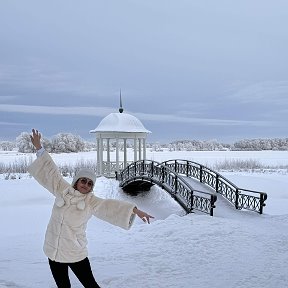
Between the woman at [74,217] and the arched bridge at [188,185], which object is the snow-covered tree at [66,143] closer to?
the arched bridge at [188,185]

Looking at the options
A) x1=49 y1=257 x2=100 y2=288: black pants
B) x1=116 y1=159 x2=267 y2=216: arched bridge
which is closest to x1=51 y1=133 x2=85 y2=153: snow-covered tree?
x1=116 y1=159 x2=267 y2=216: arched bridge

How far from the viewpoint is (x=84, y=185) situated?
13.6ft

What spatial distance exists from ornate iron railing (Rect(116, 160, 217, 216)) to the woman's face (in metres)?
9.10

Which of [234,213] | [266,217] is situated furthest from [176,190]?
[266,217]

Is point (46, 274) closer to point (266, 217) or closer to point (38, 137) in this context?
point (38, 137)

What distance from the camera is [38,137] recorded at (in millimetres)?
4484

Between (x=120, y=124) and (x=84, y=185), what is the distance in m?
21.8

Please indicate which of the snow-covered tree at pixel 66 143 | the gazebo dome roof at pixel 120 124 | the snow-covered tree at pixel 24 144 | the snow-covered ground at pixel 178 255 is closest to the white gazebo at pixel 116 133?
the gazebo dome roof at pixel 120 124

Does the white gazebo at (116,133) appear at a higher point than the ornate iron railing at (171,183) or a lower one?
higher

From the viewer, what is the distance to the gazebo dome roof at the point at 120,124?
2555cm

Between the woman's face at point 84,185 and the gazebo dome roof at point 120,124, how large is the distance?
835 inches

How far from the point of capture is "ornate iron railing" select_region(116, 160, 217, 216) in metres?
13.8

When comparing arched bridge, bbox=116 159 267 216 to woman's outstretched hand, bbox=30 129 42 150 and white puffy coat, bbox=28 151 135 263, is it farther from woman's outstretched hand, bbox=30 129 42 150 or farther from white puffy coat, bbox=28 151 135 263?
woman's outstretched hand, bbox=30 129 42 150

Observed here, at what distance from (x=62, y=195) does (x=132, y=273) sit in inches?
113
